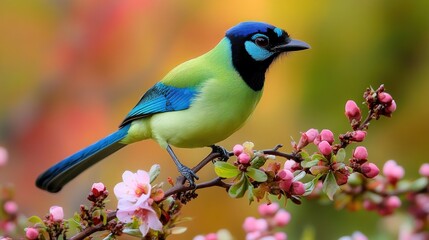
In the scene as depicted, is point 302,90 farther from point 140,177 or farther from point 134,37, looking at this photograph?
point 140,177

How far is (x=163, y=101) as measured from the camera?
7.55 ft

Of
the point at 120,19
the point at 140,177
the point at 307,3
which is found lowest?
the point at 140,177

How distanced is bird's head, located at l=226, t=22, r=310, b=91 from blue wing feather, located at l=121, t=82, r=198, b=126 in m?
0.17

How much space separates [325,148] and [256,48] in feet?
2.56

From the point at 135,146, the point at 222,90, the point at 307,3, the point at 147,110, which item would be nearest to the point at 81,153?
the point at 147,110

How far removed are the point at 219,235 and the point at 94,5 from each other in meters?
2.84

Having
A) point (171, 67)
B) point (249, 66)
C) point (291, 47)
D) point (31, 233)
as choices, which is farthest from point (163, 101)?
point (171, 67)

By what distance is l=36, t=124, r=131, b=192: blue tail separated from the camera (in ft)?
7.18

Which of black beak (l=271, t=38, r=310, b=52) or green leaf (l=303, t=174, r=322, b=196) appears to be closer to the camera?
green leaf (l=303, t=174, r=322, b=196)

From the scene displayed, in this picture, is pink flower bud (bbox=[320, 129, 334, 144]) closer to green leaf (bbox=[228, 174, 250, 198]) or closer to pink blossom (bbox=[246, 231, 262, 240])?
green leaf (bbox=[228, 174, 250, 198])

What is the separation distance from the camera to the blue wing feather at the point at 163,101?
88.6 inches

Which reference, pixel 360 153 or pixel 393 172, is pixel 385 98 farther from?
pixel 393 172

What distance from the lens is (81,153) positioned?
7.52 feet

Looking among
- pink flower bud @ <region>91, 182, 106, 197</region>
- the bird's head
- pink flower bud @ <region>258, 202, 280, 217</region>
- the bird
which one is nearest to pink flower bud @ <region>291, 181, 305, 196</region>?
pink flower bud @ <region>91, 182, 106, 197</region>
